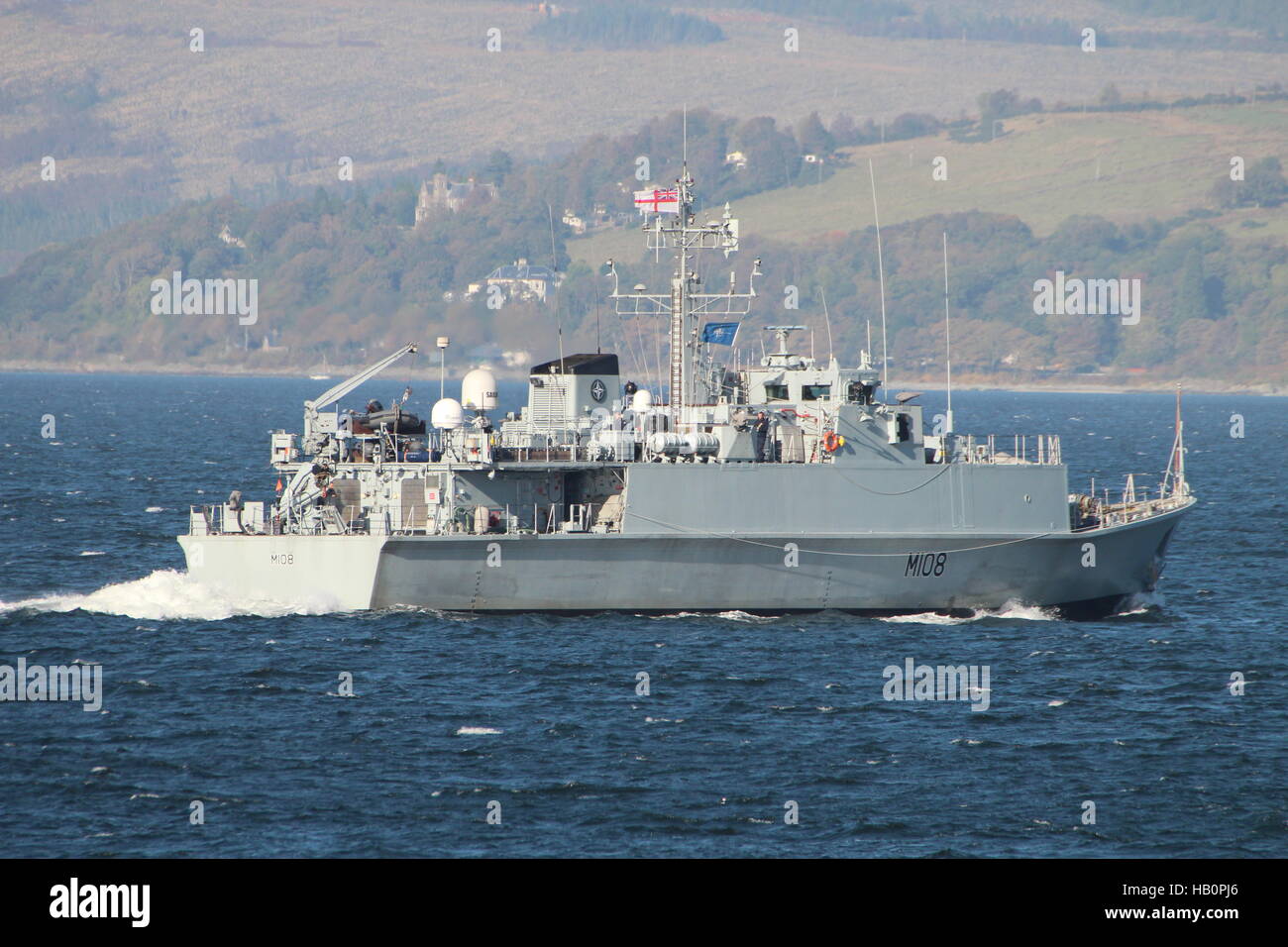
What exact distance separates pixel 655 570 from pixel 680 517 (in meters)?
1.17

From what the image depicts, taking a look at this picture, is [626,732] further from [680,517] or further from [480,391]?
[480,391]

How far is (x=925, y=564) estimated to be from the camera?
34156 millimetres

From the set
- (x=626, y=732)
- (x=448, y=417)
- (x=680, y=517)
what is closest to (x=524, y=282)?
(x=448, y=417)

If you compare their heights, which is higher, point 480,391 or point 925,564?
point 480,391

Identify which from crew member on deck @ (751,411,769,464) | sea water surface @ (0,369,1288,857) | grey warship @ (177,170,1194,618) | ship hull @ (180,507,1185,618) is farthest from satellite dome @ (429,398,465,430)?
crew member on deck @ (751,411,769,464)

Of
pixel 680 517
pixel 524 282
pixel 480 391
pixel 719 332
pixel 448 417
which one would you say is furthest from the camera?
pixel 524 282

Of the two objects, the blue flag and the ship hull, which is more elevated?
the blue flag

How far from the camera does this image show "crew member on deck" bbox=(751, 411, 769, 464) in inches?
1353

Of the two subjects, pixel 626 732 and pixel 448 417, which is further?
pixel 448 417

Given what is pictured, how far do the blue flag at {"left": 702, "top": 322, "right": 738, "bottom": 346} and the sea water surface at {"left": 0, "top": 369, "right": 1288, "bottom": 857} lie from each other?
245 inches

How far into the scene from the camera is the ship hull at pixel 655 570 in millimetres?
32938

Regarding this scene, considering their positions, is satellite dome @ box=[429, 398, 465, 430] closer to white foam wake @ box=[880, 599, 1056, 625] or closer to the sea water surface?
the sea water surface
